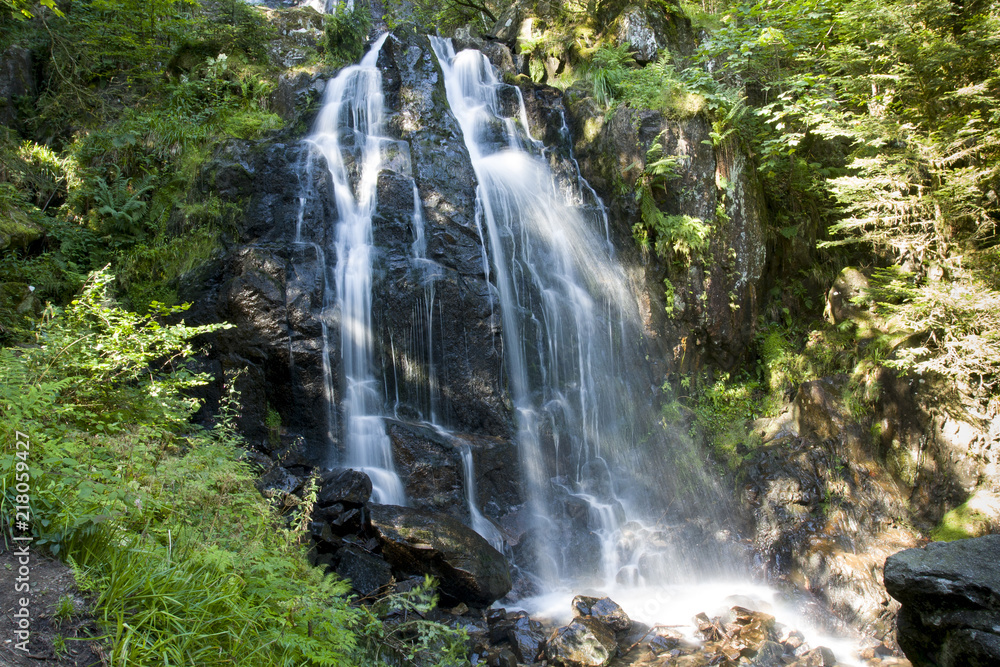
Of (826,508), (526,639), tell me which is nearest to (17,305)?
(526,639)

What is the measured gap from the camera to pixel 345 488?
261 inches

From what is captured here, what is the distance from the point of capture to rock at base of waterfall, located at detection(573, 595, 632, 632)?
6297 mm

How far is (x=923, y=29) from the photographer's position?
297 inches

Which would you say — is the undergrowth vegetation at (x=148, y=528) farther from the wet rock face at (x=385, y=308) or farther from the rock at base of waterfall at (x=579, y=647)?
the wet rock face at (x=385, y=308)

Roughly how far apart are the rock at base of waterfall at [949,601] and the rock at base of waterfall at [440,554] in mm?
4068

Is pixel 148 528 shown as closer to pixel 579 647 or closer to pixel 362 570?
pixel 362 570

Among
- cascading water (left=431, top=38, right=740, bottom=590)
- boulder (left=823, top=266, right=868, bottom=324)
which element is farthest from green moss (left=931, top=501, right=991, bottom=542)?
boulder (left=823, top=266, right=868, bottom=324)

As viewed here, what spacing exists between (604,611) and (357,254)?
6.26 meters

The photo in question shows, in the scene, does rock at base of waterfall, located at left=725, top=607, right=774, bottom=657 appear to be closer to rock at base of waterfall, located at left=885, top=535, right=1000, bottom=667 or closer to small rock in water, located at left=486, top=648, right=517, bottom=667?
rock at base of waterfall, located at left=885, top=535, right=1000, bottom=667

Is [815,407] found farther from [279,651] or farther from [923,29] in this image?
[279,651]

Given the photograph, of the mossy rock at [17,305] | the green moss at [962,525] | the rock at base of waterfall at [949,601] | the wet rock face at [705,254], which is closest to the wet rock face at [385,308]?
the mossy rock at [17,305]

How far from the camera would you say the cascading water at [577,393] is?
810 cm

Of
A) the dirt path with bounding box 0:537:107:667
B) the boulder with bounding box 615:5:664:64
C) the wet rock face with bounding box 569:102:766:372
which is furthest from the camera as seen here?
the boulder with bounding box 615:5:664:64

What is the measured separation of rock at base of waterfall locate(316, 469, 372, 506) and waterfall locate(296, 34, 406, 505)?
0.43 m
